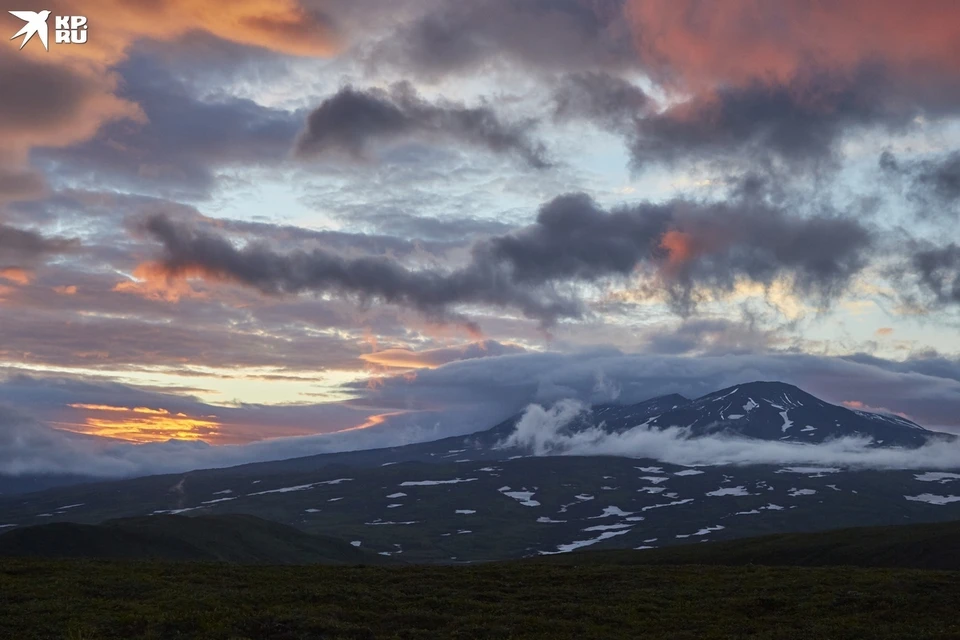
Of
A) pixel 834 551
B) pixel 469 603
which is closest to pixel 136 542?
pixel 834 551

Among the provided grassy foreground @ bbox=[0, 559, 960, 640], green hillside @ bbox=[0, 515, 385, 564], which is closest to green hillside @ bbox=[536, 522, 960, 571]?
grassy foreground @ bbox=[0, 559, 960, 640]

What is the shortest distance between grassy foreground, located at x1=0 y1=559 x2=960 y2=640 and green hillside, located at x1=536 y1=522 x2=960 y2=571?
3671 centimetres

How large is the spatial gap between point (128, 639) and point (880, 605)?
121 ft

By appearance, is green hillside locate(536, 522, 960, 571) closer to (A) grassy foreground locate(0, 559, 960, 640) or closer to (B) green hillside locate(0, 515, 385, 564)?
(A) grassy foreground locate(0, 559, 960, 640)

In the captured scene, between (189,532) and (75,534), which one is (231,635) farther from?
(189,532)

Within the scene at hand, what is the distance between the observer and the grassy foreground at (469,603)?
36.9 metres

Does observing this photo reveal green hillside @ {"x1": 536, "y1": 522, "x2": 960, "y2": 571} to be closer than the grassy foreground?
No

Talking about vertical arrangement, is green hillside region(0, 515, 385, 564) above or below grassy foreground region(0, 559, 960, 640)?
below

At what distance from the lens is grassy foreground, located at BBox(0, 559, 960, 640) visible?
3691 centimetres

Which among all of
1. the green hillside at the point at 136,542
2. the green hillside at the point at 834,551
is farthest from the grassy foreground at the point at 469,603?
the green hillside at the point at 136,542

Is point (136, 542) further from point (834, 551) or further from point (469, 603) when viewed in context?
point (469, 603)

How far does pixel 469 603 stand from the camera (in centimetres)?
4441

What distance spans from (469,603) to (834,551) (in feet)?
232

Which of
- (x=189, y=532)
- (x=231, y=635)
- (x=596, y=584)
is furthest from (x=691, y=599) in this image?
(x=189, y=532)
